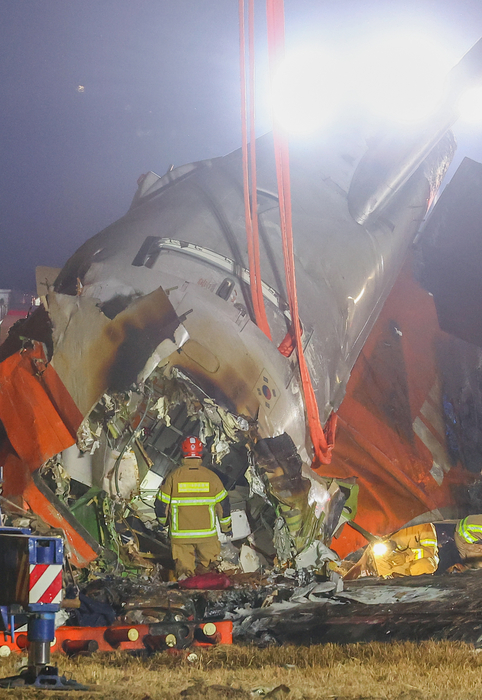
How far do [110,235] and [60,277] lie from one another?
1.96 feet

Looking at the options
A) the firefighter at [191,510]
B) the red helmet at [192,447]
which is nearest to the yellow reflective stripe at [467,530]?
the firefighter at [191,510]

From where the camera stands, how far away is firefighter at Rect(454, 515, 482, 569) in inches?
266

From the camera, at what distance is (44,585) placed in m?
3.00

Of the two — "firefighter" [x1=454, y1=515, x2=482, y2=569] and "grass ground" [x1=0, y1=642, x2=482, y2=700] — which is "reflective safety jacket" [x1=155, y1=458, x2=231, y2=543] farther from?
"firefighter" [x1=454, y1=515, x2=482, y2=569]

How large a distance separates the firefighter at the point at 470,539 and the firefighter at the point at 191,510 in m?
2.96

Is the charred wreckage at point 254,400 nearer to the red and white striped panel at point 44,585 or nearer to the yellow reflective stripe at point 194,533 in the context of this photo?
the yellow reflective stripe at point 194,533

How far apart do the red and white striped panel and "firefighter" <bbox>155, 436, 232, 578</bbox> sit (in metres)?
2.79

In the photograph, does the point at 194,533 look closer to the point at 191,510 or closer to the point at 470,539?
the point at 191,510

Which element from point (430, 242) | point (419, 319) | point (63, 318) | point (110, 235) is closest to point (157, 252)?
point (110, 235)

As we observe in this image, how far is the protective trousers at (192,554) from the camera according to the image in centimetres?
571

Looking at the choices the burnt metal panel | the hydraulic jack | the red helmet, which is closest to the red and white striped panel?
the hydraulic jack

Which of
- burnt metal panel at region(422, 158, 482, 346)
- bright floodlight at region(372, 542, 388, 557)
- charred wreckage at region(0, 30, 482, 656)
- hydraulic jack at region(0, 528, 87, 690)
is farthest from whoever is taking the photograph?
burnt metal panel at region(422, 158, 482, 346)

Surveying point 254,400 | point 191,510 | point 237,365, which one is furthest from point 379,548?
point 237,365

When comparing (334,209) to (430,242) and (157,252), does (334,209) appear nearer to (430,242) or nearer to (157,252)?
(157,252)
